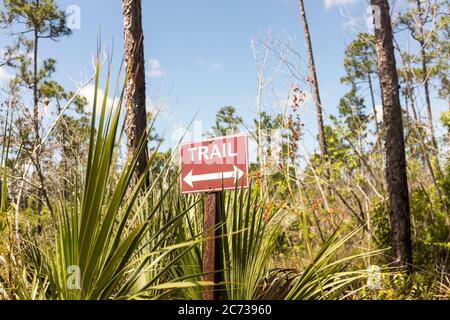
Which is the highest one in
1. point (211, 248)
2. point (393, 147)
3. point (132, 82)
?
point (132, 82)

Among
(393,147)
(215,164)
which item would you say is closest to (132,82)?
(393,147)

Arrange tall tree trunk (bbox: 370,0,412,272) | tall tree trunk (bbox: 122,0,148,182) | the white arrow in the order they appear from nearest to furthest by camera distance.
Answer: the white arrow < tall tree trunk (bbox: 370,0,412,272) < tall tree trunk (bbox: 122,0,148,182)

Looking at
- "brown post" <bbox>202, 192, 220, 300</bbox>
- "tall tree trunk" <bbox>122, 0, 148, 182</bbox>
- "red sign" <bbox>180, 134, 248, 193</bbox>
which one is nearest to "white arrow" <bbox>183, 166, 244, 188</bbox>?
"red sign" <bbox>180, 134, 248, 193</bbox>

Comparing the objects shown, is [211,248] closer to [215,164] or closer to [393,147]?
[215,164]

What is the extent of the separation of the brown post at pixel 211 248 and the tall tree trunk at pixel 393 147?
4271 mm

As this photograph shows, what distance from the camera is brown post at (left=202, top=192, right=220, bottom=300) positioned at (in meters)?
2.78

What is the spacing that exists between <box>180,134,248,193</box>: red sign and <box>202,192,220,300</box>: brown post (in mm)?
87

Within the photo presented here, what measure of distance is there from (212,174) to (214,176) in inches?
0.7

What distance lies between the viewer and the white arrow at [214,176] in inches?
109

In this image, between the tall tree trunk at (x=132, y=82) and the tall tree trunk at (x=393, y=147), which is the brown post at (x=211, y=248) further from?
the tall tree trunk at (x=393, y=147)

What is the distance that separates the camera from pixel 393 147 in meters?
6.72

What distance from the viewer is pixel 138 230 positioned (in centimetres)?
205

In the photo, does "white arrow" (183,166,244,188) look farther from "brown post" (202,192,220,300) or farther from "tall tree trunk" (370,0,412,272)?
"tall tree trunk" (370,0,412,272)
